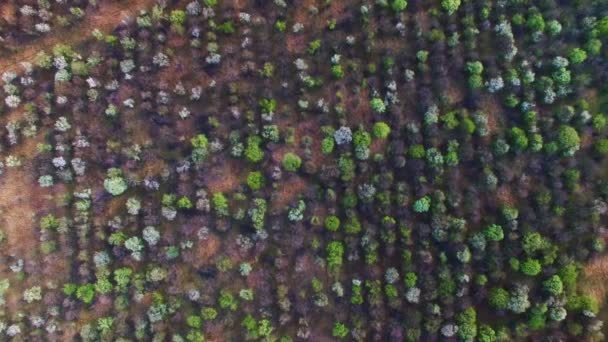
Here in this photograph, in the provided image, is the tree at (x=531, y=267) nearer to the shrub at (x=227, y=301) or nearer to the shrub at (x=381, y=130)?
the shrub at (x=381, y=130)

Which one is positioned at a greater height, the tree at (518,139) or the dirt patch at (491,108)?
the dirt patch at (491,108)

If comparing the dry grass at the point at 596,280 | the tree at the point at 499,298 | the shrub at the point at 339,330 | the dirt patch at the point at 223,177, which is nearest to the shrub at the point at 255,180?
the dirt patch at the point at 223,177

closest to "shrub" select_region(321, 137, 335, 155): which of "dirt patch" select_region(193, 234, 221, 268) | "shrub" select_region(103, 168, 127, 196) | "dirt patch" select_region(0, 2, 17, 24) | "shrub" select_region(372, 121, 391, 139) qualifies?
"shrub" select_region(372, 121, 391, 139)

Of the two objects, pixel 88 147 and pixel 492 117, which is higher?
pixel 492 117

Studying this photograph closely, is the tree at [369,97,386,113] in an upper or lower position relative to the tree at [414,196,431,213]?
upper

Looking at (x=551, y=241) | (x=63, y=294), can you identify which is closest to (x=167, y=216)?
(x=63, y=294)

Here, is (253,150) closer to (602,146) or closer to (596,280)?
(602,146)

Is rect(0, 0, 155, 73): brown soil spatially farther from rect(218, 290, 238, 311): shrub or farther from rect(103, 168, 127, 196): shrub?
rect(218, 290, 238, 311): shrub

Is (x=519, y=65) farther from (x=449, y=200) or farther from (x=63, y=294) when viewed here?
(x=63, y=294)
